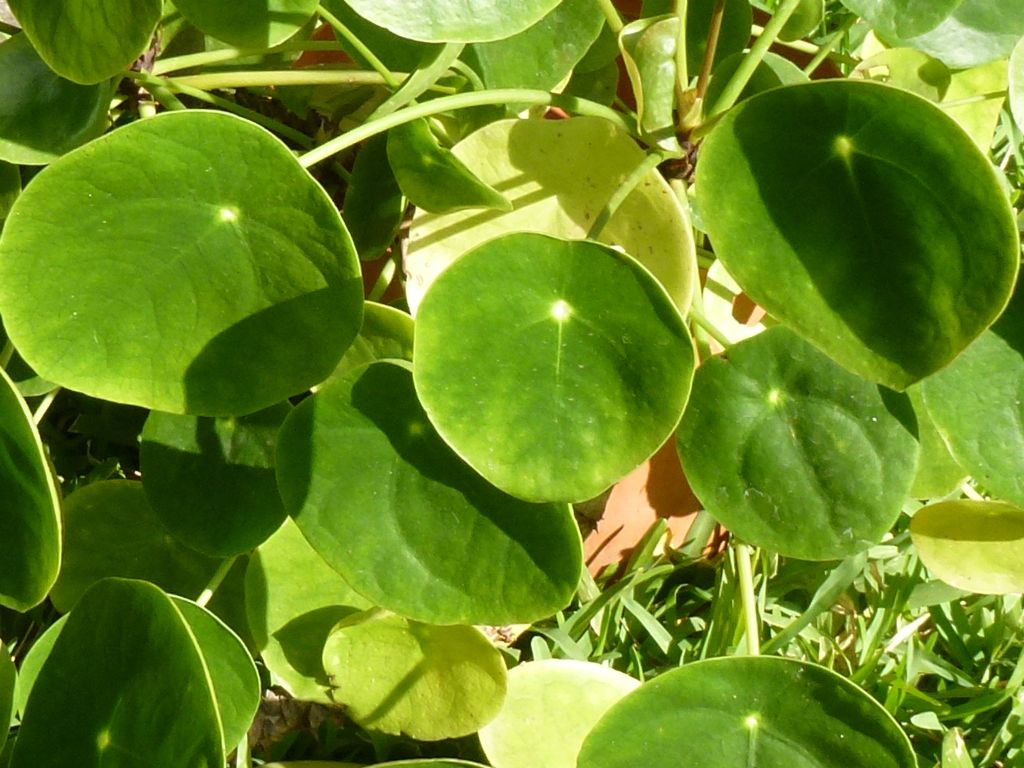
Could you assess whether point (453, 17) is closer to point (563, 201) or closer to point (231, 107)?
point (563, 201)

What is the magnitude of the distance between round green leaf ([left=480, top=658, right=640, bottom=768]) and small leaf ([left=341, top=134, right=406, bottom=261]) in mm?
390

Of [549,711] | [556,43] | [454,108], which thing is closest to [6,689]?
[549,711]

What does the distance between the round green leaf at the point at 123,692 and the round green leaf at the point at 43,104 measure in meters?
0.33

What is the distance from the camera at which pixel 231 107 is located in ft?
3.20

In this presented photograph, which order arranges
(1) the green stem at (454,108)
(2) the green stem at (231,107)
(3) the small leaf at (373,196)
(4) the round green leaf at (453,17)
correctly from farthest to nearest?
(3) the small leaf at (373,196) < (2) the green stem at (231,107) < (1) the green stem at (454,108) < (4) the round green leaf at (453,17)

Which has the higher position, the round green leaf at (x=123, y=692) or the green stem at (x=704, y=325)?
the green stem at (x=704, y=325)

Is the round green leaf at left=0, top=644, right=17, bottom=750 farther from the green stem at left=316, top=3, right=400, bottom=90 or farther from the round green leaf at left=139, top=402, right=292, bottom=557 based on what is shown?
the green stem at left=316, top=3, right=400, bottom=90

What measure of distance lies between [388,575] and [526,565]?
9 cm

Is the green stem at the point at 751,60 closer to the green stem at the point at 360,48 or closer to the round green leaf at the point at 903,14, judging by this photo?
the round green leaf at the point at 903,14

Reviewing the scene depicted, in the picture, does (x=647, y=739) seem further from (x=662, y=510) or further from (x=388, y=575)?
(x=662, y=510)

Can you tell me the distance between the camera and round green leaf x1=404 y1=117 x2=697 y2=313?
0.80 meters

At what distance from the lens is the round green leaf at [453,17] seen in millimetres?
606

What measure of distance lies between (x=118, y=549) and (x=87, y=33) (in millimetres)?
467

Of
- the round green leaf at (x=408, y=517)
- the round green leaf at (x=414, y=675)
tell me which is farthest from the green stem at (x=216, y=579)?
the round green leaf at (x=408, y=517)
